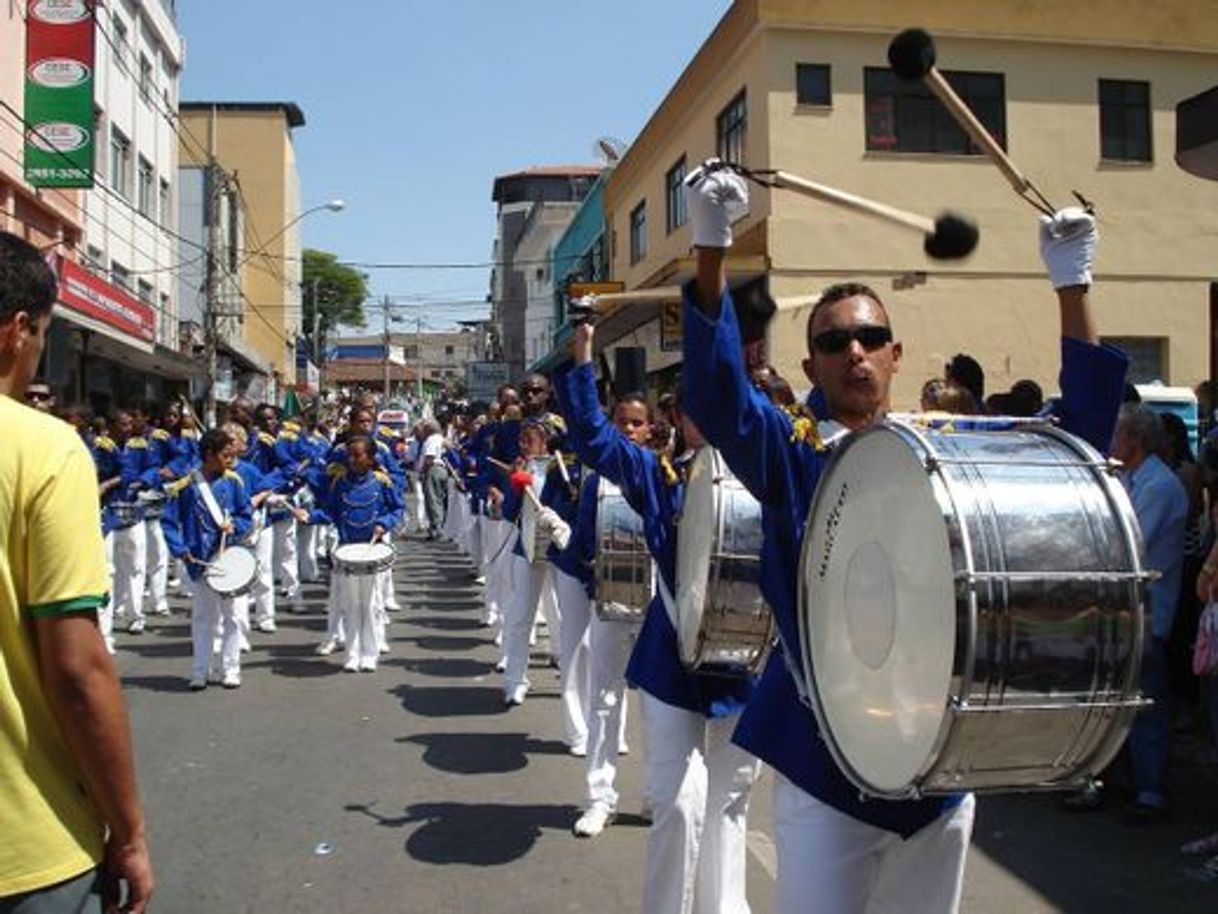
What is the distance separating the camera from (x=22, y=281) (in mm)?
2545

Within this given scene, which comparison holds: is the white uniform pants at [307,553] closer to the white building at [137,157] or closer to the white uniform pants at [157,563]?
the white uniform pants at [157,563]

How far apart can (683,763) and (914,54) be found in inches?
95.4

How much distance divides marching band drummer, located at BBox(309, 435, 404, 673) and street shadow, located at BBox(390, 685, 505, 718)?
0.86 metres

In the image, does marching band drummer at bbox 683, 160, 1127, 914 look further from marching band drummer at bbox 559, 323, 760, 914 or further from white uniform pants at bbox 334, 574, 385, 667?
white uniform pants at bbox 334, 574, 385, 667

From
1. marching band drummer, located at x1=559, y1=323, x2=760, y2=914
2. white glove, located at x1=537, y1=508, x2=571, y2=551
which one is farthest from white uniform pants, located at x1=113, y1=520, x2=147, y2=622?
marching band drummer, located at x1=559, y1=323, x2=760, y2=914

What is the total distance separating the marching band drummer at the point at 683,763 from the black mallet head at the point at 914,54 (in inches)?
59.4

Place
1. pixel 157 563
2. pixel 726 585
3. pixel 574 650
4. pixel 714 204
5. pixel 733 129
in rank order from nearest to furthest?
pixel 714 204
pixel 726 585
pixel 574 650
pixel 157 563
pixel 733 129

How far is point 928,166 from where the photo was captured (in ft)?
62.4

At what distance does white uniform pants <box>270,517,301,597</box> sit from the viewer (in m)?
14.8

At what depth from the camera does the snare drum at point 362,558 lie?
10344mm

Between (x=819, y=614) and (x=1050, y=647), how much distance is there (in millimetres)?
607

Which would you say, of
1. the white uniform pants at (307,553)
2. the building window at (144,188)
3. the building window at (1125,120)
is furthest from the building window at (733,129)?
the building window at (144,188)

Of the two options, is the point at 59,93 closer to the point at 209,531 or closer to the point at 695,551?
the point at 209,531

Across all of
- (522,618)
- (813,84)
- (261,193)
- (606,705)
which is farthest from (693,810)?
(261,193)
